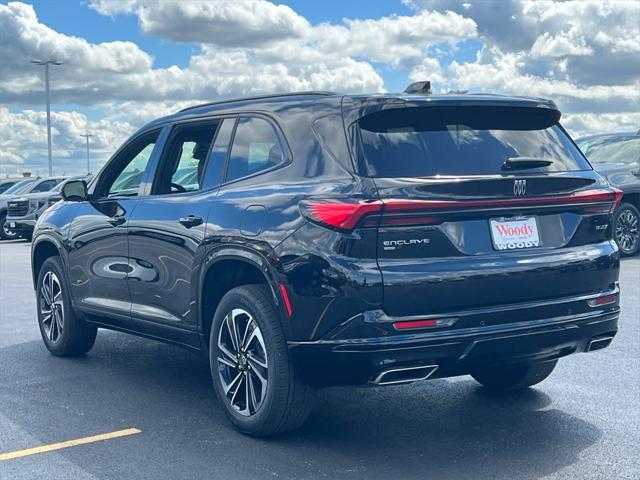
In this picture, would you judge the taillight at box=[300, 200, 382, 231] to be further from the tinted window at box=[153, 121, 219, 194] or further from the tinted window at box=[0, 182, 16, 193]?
the tinted window at box=[0, 182, 16, 193]

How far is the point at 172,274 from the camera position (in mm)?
5938

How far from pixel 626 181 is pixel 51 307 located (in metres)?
9.57

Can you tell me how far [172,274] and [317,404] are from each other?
3.88ft

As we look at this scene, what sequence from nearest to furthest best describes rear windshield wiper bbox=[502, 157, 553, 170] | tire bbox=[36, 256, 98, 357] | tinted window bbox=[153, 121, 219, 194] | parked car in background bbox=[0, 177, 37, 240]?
rear windshield wiper bbox=[502, 157, 553, 170] < tinted window bbox=[153, 121, 219, 194] < tire bbox=[36, 256, 98, 357] < parked car in background bbox=[0, 177, 37, 240]

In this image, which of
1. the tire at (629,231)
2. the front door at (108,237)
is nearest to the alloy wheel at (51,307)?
the front door at (108,237)

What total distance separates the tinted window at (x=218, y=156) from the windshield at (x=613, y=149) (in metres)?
10.5

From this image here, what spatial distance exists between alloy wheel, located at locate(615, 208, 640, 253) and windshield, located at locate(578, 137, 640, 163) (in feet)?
3.06

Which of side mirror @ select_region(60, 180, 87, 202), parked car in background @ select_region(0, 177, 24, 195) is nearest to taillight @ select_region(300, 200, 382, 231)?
side mirror @ select_region(60, 180, 87, 202)

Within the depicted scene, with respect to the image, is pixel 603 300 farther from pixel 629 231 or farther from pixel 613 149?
pixel 613 149

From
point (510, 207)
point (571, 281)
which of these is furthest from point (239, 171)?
point (571, 281)

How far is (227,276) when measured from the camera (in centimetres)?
547

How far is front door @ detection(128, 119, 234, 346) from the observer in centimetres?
571

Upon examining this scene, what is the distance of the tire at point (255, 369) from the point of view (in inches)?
196

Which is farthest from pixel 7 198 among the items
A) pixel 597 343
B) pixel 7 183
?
pixel 597 343
